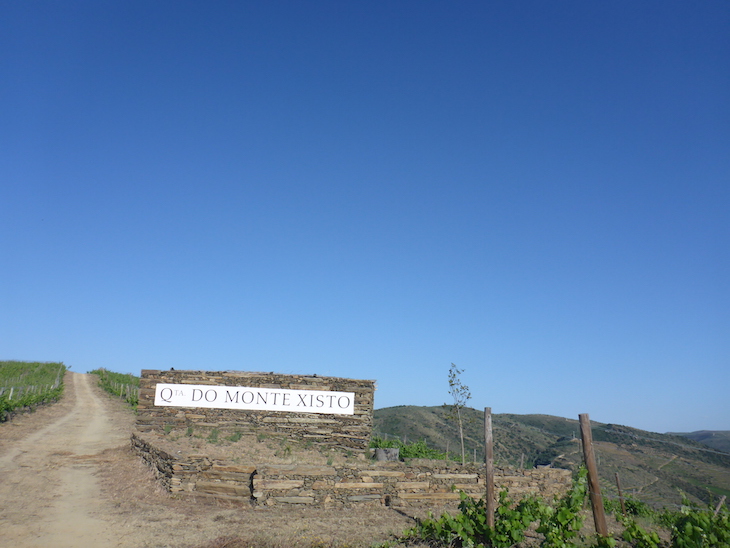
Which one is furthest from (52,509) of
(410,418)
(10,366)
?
(10,366)

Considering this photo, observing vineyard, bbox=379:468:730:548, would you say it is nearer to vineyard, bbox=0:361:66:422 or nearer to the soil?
the soil

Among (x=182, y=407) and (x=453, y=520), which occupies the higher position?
(x=182, y=407)

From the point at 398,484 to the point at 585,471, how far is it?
5.64 meters

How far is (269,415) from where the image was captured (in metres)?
18.7

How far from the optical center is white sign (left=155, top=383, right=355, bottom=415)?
18.7 meters

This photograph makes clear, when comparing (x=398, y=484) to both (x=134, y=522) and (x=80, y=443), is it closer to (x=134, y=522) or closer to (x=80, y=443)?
(x=134, y=522)

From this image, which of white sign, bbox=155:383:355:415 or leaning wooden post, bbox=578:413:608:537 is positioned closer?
leaning wooden post, bbox=578:413:608:537

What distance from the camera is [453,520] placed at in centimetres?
845

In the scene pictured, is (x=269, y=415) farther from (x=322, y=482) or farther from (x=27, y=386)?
(x=27, y=386)

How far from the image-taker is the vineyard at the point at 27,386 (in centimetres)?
2691

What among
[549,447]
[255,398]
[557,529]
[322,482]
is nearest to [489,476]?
[557,529]

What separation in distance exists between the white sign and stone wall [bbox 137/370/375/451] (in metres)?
0.16

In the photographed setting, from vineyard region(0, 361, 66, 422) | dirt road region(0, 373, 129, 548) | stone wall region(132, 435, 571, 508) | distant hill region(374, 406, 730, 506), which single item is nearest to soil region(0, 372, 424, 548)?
dirt road region(0, 373, 129, 548)

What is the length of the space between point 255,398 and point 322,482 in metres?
7.88
